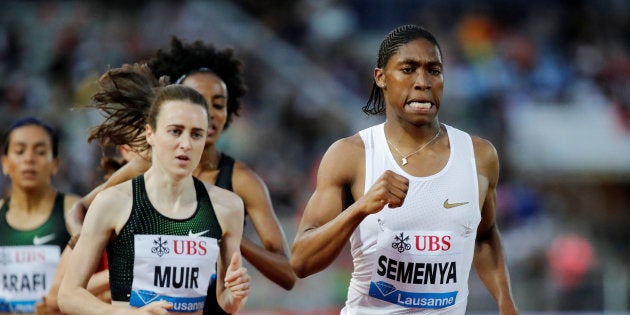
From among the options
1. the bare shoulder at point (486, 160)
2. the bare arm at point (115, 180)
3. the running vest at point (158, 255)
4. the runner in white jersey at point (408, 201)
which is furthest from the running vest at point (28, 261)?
the bare shoulder at point (486, 160)

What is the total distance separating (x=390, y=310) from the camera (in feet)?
15.4

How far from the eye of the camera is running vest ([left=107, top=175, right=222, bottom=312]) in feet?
15.3

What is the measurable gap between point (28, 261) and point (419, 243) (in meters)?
3.21

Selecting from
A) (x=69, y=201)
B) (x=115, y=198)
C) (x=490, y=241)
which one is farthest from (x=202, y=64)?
(x=490, y=241)

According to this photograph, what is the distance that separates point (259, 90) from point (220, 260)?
30.0ft

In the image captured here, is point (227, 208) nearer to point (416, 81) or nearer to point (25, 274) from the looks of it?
point (416, 81)

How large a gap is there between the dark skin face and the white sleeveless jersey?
23 cm

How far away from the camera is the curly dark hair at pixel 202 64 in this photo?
641cm

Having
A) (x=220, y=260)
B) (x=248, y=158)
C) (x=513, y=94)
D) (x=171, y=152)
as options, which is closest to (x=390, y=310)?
(x=220, y=260)

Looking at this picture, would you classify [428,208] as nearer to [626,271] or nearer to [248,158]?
[626,271]

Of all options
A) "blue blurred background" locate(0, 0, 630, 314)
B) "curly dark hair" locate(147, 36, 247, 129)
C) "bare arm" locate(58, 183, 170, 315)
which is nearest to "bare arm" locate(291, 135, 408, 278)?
"bare arm" locate(58, 183, 170, 315)

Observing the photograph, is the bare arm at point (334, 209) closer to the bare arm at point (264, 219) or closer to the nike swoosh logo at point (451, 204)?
the nike swoosh logo at point (451, 204)

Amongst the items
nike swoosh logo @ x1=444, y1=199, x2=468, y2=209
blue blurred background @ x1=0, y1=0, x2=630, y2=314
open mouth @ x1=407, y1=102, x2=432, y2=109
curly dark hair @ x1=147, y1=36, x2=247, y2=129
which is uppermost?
blue blurred background @ x1=0, y1=0, x2=630, y2=314

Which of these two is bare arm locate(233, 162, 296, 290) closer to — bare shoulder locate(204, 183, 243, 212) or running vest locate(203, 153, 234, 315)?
running vest locate(203, 153, 234, 315)
